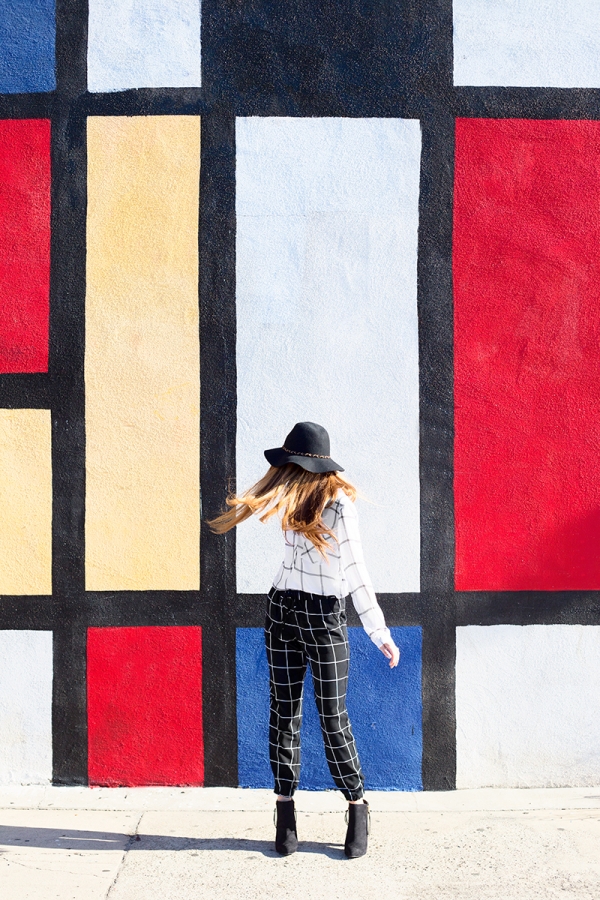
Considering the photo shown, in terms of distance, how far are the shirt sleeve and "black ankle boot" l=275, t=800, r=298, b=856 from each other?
767 millimetres

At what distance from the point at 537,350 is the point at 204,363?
157cm

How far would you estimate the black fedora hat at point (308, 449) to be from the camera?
3.32m

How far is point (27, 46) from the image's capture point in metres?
4.13

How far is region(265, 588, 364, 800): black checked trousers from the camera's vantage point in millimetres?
3340

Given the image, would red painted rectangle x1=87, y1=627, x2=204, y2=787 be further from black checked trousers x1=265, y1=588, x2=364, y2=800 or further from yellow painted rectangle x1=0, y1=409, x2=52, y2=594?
black checked trousers x1=265, y1=588, x2=364, y2=800

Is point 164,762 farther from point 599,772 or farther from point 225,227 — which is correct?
point 225,227

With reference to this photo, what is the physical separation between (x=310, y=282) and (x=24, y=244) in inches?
53.6

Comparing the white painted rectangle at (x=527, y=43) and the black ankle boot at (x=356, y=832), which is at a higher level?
the white painted rectangle at (x=527, y=43)

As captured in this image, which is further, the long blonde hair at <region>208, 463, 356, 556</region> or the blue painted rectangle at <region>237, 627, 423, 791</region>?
the blue painted rectangle at <region>237, 627, 423, 791</region>

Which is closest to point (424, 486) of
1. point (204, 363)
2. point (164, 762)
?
point (204, 363)

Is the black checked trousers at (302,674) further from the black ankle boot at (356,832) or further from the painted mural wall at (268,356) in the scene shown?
the painted mural wall at (268,356)

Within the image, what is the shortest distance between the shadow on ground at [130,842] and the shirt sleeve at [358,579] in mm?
945

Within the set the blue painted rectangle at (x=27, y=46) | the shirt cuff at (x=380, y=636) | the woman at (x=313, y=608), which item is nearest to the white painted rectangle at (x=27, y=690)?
the woman at (x=313, y=608)

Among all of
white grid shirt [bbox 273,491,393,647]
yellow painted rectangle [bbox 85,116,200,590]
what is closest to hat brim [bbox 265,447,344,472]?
white grid shirt [bbox 273,491,393,647]
